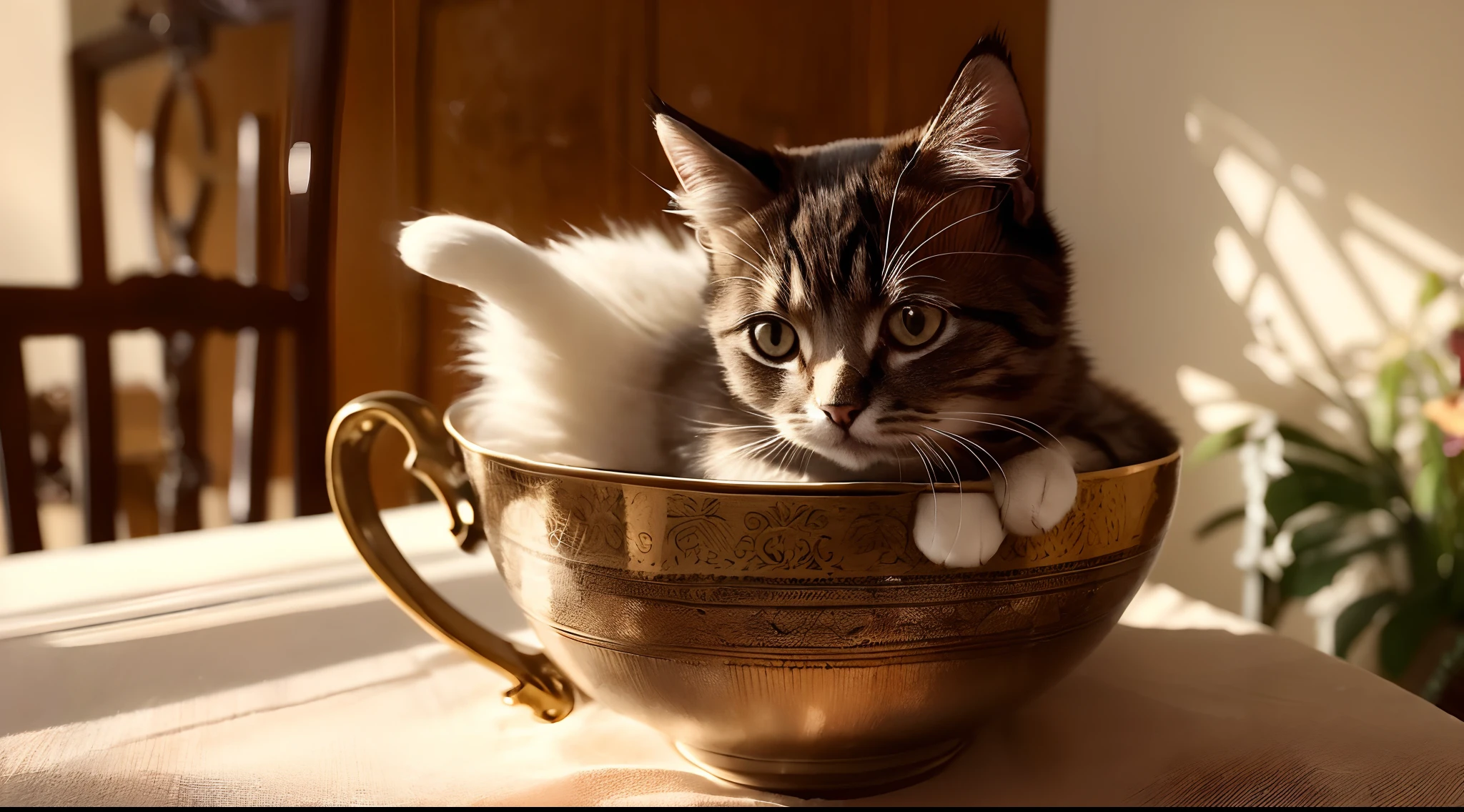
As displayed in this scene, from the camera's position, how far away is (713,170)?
49 cm

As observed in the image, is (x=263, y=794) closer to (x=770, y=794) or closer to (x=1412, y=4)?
(x=770, y=794)

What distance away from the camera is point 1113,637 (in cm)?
54

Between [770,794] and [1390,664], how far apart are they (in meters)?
1.23

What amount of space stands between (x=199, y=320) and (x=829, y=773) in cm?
94

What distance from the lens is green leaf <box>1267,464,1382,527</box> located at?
4.45 ft

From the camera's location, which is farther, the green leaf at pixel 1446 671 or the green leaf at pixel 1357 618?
the green leaf at pixel 1357 618

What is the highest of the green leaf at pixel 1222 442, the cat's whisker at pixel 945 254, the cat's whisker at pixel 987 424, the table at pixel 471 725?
A: the cat's whisker at pixel 945 254

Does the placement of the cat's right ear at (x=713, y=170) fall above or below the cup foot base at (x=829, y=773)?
above

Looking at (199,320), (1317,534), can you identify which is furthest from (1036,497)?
(1317,534)

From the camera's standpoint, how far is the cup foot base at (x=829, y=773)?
369 mm

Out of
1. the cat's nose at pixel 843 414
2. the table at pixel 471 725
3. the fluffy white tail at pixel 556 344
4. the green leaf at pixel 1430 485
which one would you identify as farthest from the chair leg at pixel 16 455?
the green leaf at pixel 1430 485

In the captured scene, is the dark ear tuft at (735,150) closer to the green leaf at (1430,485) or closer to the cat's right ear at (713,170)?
the cat's right ear at (713,170)

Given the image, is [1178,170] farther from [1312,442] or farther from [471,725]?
[471,725]

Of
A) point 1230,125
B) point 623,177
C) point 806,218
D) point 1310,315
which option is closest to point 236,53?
point 623,177
